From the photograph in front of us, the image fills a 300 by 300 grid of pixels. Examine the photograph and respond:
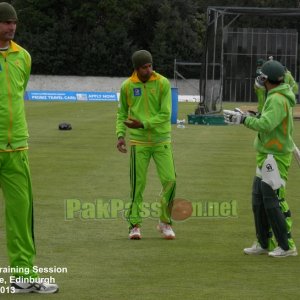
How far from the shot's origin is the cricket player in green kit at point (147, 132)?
1136 centimetres

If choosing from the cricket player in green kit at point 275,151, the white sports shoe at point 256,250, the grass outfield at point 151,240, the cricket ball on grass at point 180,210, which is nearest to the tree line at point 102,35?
the grass outfield at point 151,240

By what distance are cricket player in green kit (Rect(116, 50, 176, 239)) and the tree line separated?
64900 mm

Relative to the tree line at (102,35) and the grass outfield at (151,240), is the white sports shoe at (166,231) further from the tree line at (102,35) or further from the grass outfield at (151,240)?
the tree line at (102,35)

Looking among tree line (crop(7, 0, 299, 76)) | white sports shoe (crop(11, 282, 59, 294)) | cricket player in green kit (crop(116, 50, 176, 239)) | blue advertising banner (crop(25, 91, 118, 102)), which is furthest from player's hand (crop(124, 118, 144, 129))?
tree line (crop(7, 0, 299, 76))

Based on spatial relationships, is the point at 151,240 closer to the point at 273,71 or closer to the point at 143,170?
the point at 143,170

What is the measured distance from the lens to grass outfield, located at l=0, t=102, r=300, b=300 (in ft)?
28.7

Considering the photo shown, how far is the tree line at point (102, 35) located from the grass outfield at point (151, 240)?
5583 centimetres

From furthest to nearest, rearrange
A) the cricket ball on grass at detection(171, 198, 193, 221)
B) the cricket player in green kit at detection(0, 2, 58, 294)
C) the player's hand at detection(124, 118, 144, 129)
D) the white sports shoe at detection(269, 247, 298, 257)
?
the cricket ball on grass at detection(171, 198, 193, 221), the player's hand at detection(124, 118, 144, 129), the white sports shoe at detection(269, 247, 298, 257), the cricket player in green kit at detection(0, 2, 58, 294)

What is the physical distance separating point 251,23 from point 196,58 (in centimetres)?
534

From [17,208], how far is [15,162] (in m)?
0.38

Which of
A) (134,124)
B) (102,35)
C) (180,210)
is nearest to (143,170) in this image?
(134,124)

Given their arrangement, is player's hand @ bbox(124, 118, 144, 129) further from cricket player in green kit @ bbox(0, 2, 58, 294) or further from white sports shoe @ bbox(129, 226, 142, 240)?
cricket player in green kit @ bbox(0, 2, 58, 294)

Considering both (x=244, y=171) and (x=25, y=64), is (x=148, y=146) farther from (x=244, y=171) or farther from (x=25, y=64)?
(x=244, y=171)

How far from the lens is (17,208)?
8352 mm
